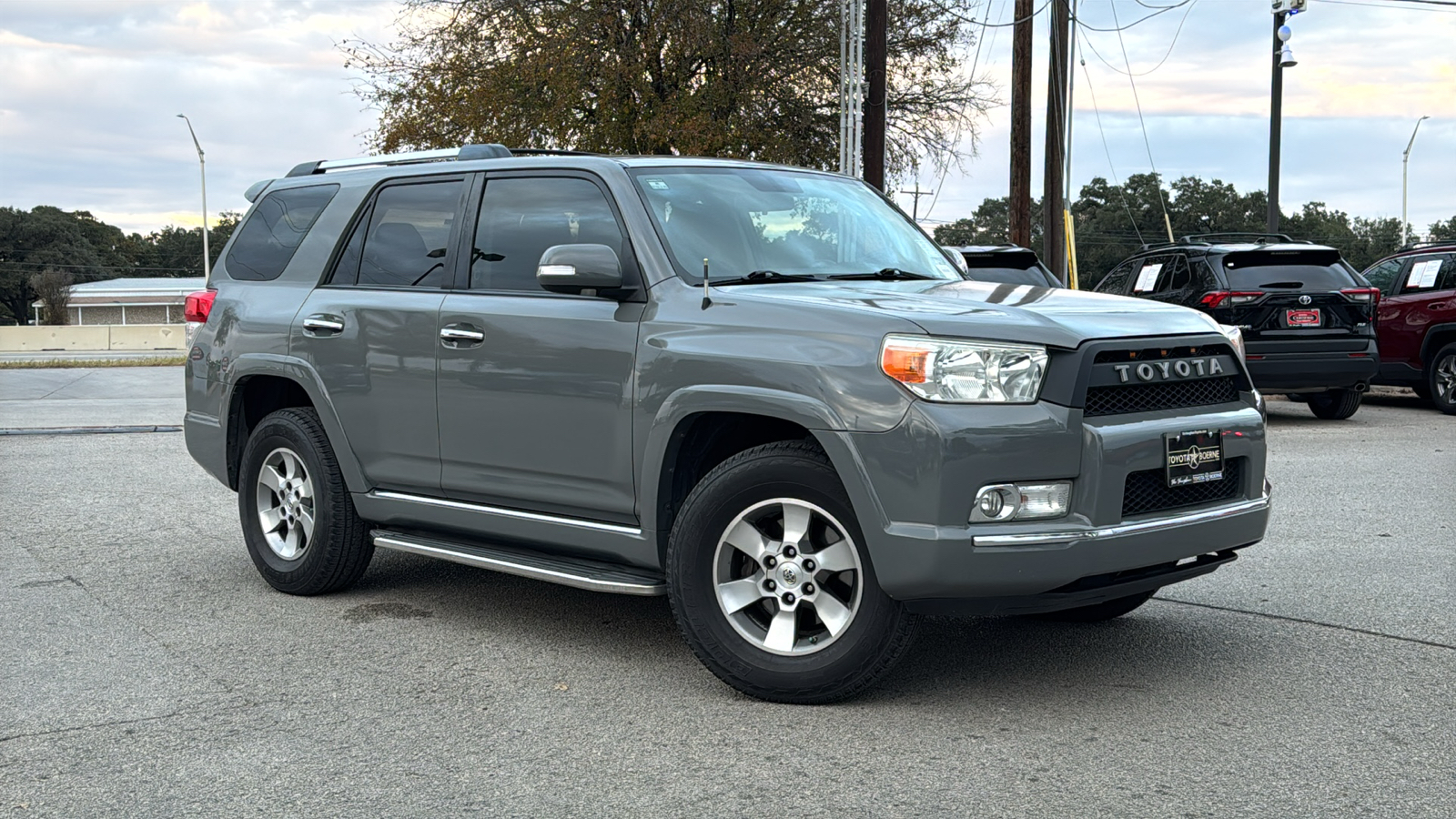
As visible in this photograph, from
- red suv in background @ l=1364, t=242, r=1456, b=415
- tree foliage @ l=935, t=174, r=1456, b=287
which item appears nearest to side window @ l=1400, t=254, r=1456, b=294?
red suv in background @ l=1364, t=242, r=1456, b=415

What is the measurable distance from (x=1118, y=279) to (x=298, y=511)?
Result: 12.1 metres

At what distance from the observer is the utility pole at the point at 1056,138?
2470cm

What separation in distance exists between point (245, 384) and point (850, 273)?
3.18 m

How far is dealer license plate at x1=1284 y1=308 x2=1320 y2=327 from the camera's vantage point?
13570 mm

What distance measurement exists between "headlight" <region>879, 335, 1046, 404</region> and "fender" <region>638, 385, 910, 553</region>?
4.3 inches

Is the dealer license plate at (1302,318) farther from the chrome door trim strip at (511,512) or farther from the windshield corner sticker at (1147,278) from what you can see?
the chrome door trim strip at (511,512)

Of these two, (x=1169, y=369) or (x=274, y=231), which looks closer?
(x=1169, y=369)

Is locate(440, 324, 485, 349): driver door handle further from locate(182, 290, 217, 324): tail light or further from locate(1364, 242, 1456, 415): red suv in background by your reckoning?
locate(1364, 242, 1456, 415): red suv in background

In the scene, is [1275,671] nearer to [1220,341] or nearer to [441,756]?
[1220,341]

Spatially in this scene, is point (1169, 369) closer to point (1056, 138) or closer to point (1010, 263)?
point (1010, 263)

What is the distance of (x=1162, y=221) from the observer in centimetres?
8775

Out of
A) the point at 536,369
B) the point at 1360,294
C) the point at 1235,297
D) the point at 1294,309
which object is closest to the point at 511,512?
the point at 536,369

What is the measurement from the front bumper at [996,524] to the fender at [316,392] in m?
2.72

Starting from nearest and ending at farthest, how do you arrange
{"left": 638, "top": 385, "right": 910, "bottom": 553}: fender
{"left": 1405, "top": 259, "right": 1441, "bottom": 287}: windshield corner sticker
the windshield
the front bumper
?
the front bumper
{"left": 638, "top": 385, "right": 910, "bottom": 553}: fender
the windshield
{"left": 1405, "top": 259, "right": 1441, "bottom": 287}: windshield corner sticker
